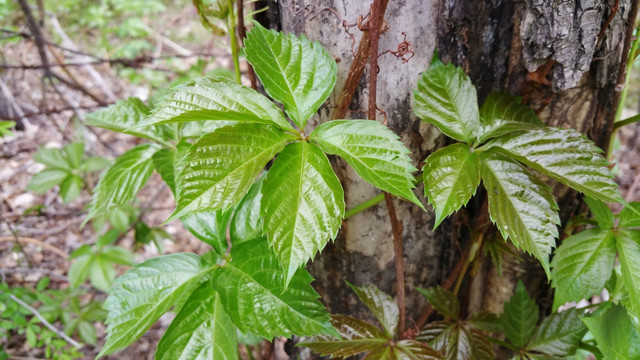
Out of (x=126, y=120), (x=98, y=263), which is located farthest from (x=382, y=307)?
(x=98, y=263)

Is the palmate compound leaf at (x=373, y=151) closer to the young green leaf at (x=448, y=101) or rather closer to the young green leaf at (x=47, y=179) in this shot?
the young green leaf at (x=448, y=101)

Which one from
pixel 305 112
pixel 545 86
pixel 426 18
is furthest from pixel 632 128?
pixel 305 112

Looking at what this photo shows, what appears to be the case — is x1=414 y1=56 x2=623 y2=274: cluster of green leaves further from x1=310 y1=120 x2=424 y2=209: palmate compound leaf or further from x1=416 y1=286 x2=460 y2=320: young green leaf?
x1=416 y1=286 x2=460 y2=320: young green leaf

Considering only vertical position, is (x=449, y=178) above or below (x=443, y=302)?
above

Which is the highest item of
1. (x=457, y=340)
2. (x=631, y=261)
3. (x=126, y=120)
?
(x=126, y=120)

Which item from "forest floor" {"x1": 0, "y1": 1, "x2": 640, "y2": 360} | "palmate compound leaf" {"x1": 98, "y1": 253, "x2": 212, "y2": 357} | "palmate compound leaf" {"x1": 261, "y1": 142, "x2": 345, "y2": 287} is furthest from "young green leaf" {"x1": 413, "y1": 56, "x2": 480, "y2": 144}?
"forest floor" {"x1": 0, "y1": 1, "x2": 640, "y2": 360}

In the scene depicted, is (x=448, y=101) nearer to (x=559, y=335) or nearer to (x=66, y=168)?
(x=559, y=335)
